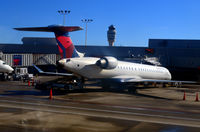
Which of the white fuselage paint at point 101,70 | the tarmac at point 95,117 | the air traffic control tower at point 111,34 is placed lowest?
the tarmac at point 95,117

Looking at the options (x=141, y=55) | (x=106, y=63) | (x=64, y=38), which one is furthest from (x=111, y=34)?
(x=106, y=63)

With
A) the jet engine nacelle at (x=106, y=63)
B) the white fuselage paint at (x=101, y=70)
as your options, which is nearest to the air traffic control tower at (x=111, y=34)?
the white fuselage paint at (x=101, y=70)

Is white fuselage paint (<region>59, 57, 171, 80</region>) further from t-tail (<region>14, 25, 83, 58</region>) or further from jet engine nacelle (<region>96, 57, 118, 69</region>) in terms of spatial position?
t-tail (<region>14, 25, 83, 58</region>)

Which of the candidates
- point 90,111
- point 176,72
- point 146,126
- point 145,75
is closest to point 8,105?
point 90,111

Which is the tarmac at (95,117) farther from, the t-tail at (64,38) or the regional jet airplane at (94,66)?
the t-tail at (64,38)

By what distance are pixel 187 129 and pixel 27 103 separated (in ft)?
41.6

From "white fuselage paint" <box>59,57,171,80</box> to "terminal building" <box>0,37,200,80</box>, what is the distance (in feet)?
74.0

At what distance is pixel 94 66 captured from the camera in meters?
30.3

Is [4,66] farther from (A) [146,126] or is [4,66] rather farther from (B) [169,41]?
(B) [169,41]

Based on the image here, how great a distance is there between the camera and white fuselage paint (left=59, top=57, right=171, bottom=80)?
95.5 feet

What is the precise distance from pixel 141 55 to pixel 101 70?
37.5 m

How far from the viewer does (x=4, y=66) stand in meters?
44.0

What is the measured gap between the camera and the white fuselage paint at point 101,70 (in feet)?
95.5

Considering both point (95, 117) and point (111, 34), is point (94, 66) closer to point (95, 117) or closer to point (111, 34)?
point (95, 117)
